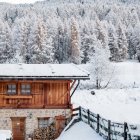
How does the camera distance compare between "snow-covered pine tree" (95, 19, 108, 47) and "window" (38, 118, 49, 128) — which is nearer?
"window" (38, 118, 49, 128)

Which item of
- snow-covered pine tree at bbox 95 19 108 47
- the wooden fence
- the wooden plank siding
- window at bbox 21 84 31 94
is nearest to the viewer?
the wooden fence

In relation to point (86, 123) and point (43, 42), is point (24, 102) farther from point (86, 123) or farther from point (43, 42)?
point (43, 42)

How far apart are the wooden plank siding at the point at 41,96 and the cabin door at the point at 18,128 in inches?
38.1

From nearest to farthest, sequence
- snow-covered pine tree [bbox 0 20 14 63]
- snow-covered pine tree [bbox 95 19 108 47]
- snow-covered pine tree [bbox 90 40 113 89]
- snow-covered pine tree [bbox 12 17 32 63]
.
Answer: snow-covered pine tree [bbox 90 40 113 89], snow-covered pine tree [bbox 12 17 32 63], snow-covered pine tree [bbox 0 20 14 63], snow-covered pine tree [bbox 95 19 108 47]

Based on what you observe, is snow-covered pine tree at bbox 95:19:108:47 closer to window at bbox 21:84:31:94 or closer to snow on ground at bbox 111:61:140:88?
snow on ground at bbox 111:61:140:88

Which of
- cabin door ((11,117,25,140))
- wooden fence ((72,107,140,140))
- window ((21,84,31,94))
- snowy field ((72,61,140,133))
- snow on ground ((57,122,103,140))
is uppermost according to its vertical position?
window ((21,84,31,94))

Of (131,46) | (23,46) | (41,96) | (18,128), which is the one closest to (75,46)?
(23,46)

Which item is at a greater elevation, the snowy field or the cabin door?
the cabin door

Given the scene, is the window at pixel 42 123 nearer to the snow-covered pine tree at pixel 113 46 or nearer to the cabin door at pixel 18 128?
the cabin door at pixel 18 128

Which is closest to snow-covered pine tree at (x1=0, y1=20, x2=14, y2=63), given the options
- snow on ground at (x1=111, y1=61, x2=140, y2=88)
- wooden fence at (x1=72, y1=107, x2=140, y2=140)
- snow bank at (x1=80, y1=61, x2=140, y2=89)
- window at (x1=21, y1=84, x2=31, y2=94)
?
snow bank at (x1=80, y1=61, x2=140, y2=89)

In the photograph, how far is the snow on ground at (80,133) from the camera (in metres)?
23.6

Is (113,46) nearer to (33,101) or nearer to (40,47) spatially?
(40,47)

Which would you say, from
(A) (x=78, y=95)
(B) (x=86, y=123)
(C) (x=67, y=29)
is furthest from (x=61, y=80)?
(C) (x=67, y=29)

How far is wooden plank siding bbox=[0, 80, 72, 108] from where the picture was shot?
29750 mm
